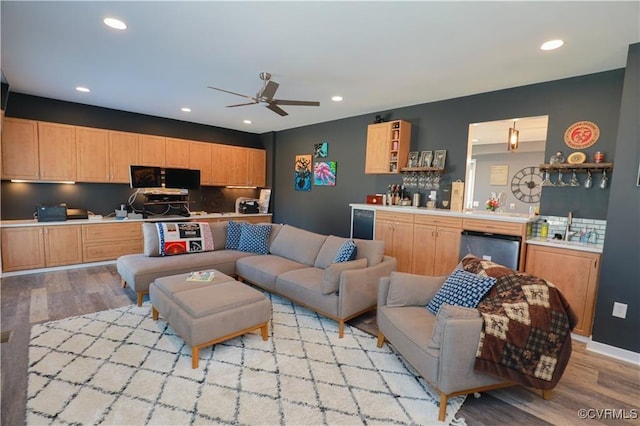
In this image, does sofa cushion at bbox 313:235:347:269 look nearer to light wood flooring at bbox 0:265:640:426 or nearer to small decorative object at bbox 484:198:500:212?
light wood flooring at bbox 0:265:640:426

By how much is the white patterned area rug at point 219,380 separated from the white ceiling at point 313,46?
8.98ft

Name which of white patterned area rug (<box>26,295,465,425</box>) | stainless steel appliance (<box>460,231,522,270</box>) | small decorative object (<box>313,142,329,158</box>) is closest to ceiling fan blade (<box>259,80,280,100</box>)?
white patterned area rug (<box>26,295,465,425</box>)

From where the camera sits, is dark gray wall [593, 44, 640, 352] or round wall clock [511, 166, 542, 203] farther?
round wall clock [511, 166, 542, 203]

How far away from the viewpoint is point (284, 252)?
426 cm

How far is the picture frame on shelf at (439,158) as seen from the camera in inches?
174

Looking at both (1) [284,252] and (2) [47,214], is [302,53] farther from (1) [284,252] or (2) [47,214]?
(2) [47,214]

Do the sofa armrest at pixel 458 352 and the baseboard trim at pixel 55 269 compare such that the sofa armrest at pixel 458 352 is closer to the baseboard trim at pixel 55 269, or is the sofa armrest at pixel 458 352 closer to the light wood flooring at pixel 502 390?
the light wood flooring at pixel 502 390

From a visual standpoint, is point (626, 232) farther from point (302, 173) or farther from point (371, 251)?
point (302, 173)

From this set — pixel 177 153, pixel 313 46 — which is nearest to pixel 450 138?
pixel 313 46

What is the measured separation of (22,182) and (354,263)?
5407 millimetres

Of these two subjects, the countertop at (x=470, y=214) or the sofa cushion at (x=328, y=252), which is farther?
the sofa cushion at (x=328, y=252)

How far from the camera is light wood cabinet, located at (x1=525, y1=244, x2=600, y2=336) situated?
2963 mm

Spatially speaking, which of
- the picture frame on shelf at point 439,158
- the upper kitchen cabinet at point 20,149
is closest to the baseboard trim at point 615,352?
the picture frame on shelf at point 439,158

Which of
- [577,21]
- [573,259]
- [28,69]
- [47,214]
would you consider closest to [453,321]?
[573,259]
